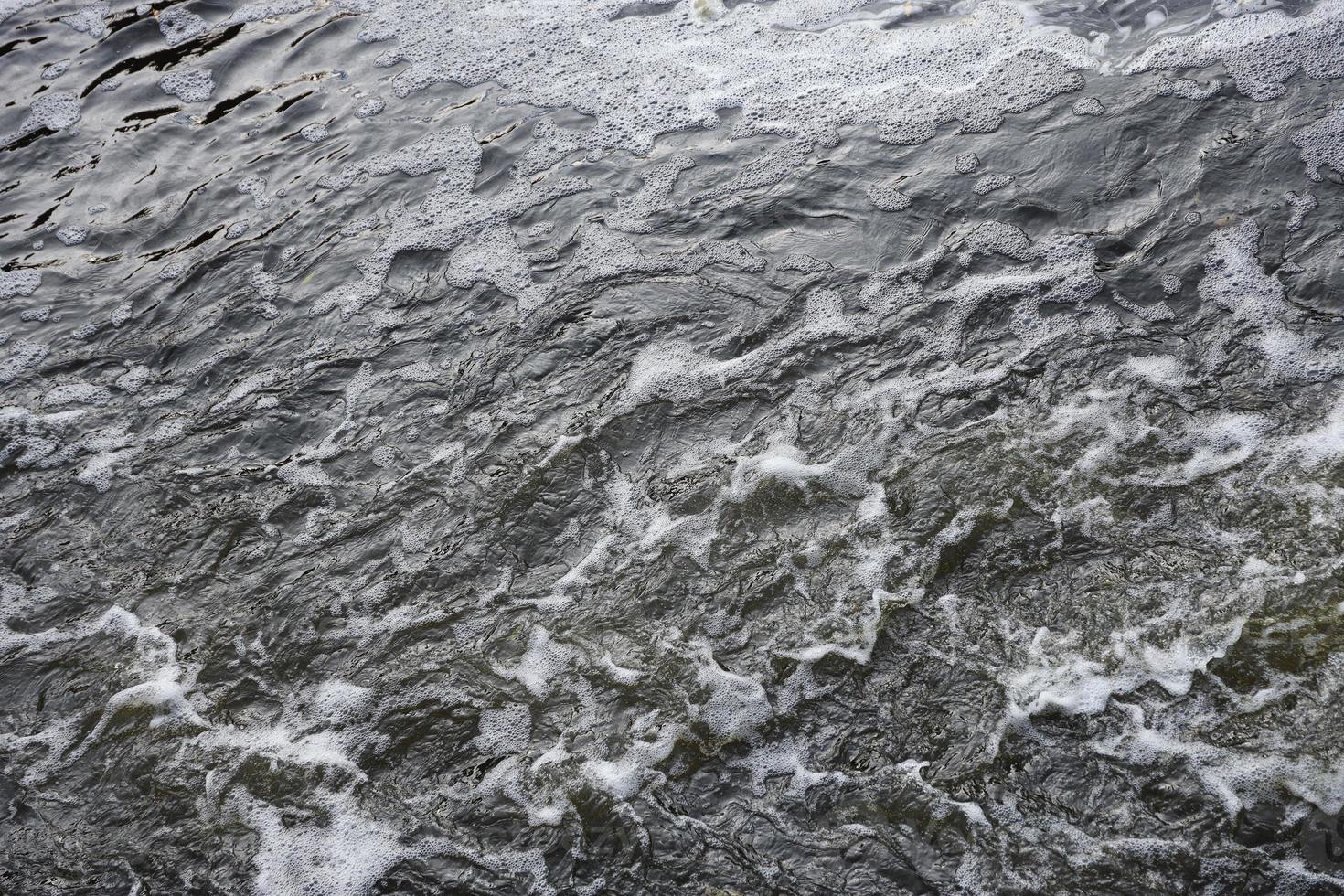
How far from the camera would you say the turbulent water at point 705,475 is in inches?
118

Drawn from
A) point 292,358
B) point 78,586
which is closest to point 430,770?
point 78,586

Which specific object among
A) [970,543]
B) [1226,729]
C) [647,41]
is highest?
[647,41]

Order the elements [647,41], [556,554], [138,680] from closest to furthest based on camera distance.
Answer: [138,680] → [556,554] → [647,41]

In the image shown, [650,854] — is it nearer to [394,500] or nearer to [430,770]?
[430,770]

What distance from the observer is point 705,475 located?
3945 millimetres

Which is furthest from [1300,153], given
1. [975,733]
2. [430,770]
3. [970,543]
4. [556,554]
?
[430,770]

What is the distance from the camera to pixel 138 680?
137 inches

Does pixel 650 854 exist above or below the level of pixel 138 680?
below

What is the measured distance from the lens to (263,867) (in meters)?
2.98

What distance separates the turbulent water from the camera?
299 centimetres

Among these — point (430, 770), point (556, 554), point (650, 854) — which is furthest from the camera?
point (556, 554)

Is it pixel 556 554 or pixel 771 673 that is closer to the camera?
pixel 771 673

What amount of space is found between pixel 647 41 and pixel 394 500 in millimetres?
4166

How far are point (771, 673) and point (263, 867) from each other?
68.6 inches
